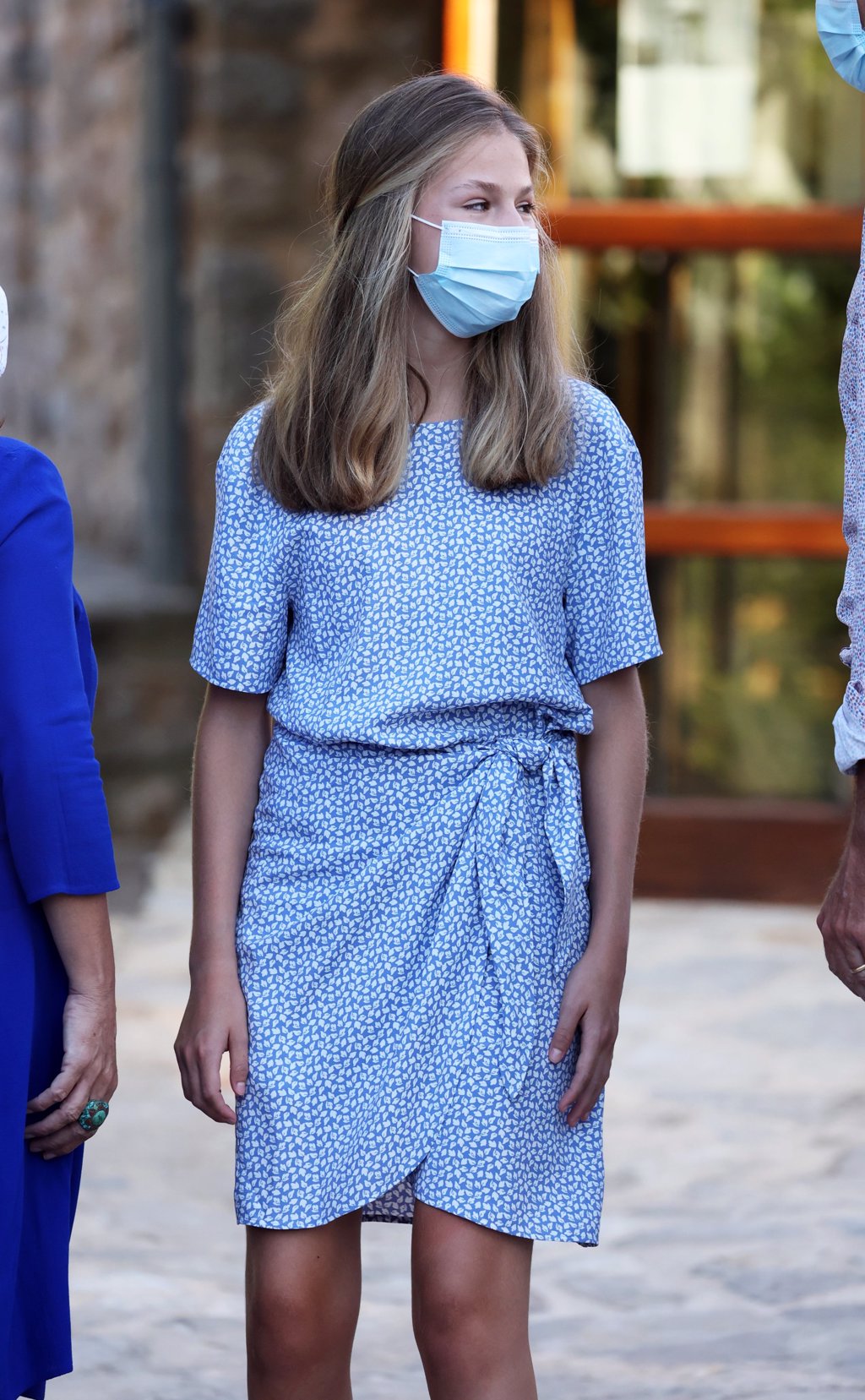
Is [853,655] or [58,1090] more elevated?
→ [853,655]

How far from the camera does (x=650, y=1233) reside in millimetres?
3357

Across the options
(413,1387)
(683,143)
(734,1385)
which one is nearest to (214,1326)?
(413,1387)

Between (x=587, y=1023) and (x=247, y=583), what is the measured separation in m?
0.59

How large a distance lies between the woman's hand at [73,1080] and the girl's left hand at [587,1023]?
0.46 meters

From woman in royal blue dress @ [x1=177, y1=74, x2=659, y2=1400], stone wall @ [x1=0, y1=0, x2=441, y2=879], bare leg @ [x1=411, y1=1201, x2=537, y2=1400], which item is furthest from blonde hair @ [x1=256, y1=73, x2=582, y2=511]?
stone wall @ [x1=0, y1=0, x2=441, y2=879]

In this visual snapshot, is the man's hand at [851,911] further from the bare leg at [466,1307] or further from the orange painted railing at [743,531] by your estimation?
the orange painted railing at [743,531]

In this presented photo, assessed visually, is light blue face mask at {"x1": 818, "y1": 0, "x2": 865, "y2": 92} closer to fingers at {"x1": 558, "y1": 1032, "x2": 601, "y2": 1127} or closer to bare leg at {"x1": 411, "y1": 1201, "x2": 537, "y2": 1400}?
fingers at {"x1": 558, "y1": 1032, "x2": 601, "y2": 1127}

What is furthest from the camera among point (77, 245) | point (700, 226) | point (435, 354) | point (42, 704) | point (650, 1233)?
point (77, 245)

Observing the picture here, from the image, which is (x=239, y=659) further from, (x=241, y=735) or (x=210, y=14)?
(x=210, y=14)

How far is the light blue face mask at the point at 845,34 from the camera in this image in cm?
194

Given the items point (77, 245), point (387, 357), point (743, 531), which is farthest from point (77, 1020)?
point (77, 245)

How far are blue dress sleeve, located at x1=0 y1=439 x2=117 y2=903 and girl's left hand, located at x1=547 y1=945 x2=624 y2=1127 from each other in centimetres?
49

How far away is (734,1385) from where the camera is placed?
272cm

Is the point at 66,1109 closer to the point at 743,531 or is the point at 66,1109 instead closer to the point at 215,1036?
the point at 215,1036
